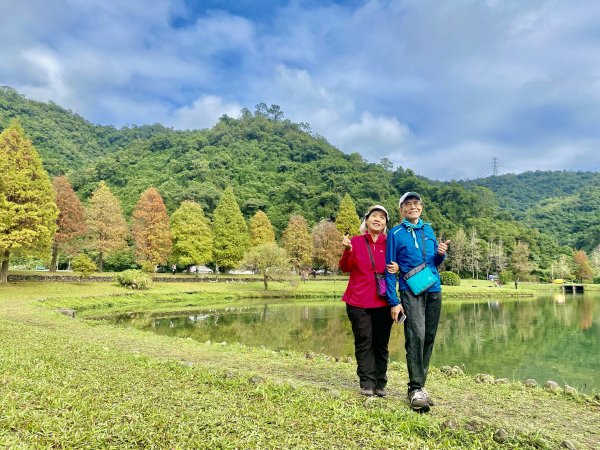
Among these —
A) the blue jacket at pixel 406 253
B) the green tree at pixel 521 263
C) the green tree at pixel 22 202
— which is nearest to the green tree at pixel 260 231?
the green tree at pixel 22 202

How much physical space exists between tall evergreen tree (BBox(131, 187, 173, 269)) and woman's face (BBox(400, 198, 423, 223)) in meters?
41.4

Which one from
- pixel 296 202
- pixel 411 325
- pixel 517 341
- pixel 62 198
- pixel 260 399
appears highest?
pixel 296 202

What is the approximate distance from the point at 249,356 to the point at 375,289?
171 inches

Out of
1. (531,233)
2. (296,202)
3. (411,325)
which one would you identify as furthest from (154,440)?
(531,233)

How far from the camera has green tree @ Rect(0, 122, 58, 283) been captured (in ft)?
80.4

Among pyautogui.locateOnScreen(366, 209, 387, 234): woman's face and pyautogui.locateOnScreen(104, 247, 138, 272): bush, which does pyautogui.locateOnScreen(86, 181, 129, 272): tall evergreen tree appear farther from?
pyautogui.locateOnScreen(366, 209, 387, 234): woman's face

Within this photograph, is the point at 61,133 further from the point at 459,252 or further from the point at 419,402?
the point at 419,402

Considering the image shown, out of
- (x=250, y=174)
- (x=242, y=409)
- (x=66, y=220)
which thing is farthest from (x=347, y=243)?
(x=250, y=174)

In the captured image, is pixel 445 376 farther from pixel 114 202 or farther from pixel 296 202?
pixel 296 202

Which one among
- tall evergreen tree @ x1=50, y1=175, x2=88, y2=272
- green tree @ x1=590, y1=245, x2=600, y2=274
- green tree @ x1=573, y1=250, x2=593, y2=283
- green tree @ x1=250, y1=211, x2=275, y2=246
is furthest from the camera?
green tree @ x1=590, y1=245, x2=600, y2=274

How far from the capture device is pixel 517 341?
49.2ft

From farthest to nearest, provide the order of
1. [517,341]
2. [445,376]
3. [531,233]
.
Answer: [531,233], [517,341], [445,376]

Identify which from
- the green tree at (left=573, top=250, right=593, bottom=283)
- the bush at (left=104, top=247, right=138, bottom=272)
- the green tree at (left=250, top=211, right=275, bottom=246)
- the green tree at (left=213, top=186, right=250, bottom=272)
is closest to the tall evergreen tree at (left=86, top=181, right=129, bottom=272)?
the bush at (left=104, top=247, right=138, bottom=272)

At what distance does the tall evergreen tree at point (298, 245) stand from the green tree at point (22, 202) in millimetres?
28211
